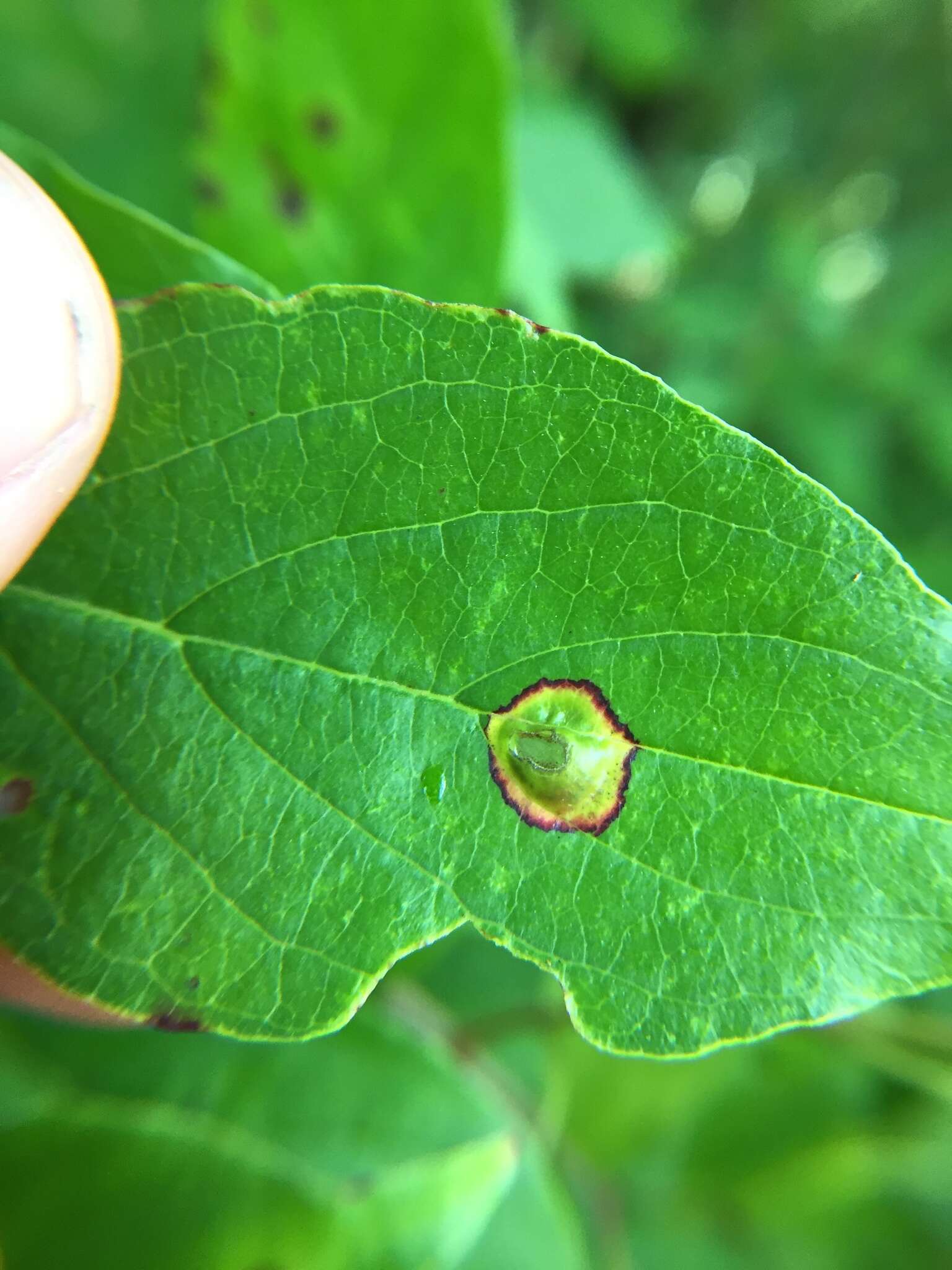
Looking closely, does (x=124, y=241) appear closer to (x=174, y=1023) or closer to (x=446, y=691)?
(x=446, y=691)

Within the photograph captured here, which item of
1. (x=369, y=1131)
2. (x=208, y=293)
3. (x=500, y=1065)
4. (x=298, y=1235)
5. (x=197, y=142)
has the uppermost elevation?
(x=197, y=142)

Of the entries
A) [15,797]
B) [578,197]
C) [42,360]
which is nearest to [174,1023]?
[15,797]

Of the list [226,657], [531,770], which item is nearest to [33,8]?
[226,657]

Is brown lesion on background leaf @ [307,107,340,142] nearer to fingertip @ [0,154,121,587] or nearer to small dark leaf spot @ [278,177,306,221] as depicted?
small dark leaf spot @ [278,177,306,221]

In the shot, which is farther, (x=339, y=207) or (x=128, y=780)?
(x=339, y=207)

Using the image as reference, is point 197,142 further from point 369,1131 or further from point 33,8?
point 33,8

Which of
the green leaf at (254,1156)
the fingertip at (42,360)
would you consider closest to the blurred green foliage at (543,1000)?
the green leaf at (254,1156)
